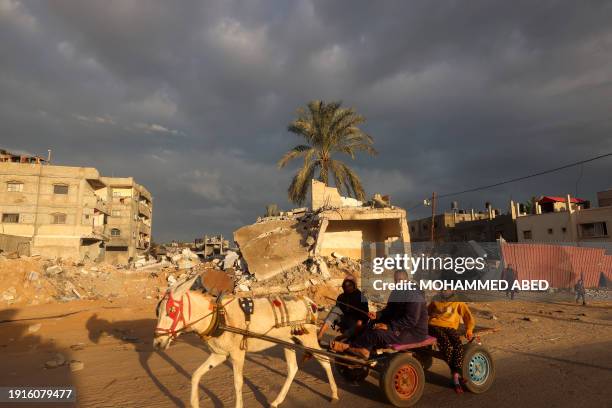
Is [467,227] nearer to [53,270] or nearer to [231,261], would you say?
[231,261]

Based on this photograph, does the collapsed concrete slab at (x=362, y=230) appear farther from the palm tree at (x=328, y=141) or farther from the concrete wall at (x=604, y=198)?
the concrete wall at (x=604, y=198)

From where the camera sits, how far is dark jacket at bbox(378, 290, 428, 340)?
544 cm

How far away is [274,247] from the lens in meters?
19.4

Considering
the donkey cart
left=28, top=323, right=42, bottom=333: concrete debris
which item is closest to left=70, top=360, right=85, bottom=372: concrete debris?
the donkey cart

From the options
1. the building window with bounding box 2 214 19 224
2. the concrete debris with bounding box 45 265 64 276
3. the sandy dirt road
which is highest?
the building window with bounding box 2 214 19 224

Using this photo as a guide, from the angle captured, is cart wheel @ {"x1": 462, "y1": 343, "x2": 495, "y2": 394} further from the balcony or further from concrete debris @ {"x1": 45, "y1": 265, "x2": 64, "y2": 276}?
the balcony

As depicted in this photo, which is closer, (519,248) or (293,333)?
(293,333)

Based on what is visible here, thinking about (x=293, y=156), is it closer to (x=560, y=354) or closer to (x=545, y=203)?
(x=560, y=354)

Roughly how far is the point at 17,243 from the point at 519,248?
37.6 m

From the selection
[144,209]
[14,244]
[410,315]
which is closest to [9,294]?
[410,315]

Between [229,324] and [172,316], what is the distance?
2.64ft

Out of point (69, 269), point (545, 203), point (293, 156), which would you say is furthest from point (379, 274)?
point (545, 203)

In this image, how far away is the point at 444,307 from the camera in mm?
6164

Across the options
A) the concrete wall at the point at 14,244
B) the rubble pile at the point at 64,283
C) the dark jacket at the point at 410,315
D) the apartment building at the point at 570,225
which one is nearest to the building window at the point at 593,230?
the apartment building at the point at 570,225
